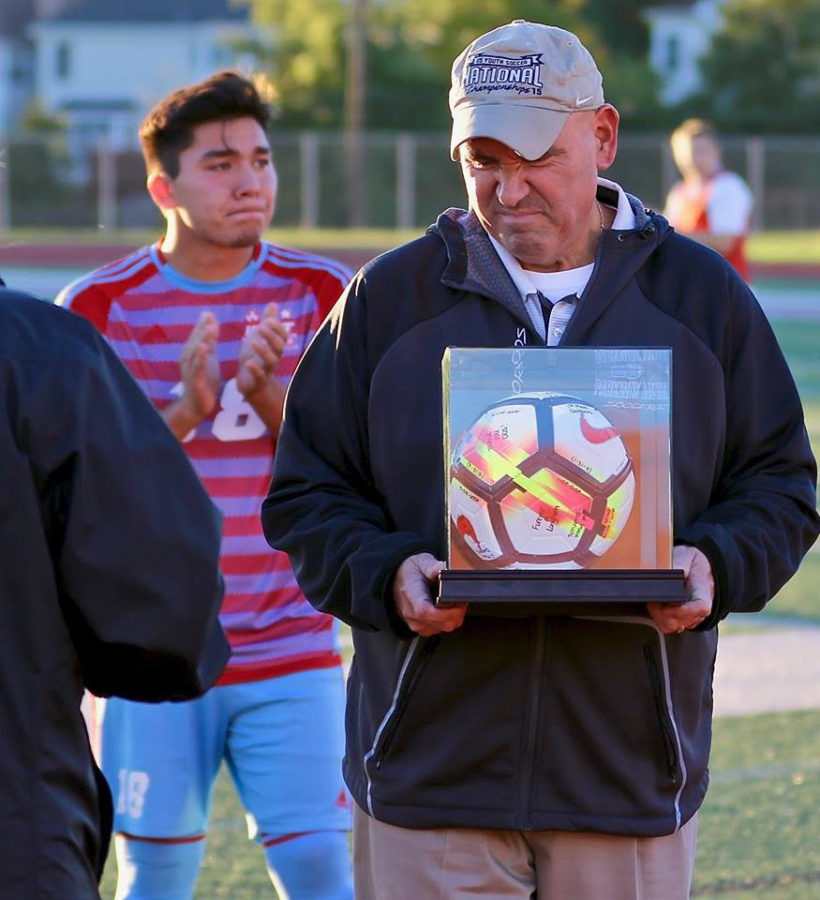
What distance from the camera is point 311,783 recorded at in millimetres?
4457

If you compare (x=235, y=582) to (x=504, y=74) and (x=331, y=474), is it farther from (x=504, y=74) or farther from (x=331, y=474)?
(x=504, y=74)

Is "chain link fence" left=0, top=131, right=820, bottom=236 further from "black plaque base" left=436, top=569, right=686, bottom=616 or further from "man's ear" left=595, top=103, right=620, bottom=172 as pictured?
"black plaque base" left=436, top=569, right=686, bottom=616

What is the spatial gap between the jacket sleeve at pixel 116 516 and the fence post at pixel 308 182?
126ft

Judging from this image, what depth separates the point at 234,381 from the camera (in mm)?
4555

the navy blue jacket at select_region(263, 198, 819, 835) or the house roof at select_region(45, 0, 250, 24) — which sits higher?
the house roof at select_region(45, 0, 250, 24)

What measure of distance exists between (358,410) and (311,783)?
4.67 feet

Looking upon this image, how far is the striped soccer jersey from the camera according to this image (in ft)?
14.7

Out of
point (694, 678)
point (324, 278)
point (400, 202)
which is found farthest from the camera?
point (400, 202)

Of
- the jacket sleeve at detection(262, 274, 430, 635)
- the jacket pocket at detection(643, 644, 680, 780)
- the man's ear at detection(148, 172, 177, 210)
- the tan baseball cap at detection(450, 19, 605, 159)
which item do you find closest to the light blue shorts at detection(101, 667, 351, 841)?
the jacket sleeve at detection(262, 274, 430, 635)

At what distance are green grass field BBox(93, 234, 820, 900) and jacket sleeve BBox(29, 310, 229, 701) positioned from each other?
307cm

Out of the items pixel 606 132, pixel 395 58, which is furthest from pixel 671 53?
pixel 606 132

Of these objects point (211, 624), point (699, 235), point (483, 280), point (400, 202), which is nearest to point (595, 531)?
point (483, 280)

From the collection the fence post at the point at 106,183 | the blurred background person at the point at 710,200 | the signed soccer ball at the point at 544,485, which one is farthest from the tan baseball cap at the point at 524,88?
the fence post at the point at 106,183

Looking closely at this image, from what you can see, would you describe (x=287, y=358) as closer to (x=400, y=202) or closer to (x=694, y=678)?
(x=694, y=678)
